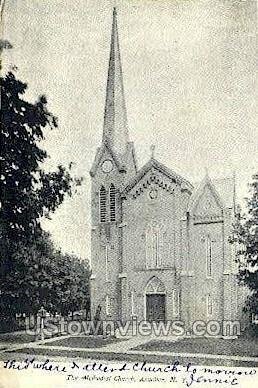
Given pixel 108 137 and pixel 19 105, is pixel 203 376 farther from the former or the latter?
pixel 19 105

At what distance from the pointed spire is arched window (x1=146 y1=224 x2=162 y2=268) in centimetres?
23

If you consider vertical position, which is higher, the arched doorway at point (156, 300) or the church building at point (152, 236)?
the church building at point (152, 236)

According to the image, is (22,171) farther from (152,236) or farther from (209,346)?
(209,346)

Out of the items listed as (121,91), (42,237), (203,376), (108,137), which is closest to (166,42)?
(121,91)

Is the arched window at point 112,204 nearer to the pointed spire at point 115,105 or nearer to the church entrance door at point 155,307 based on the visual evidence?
the pointed spire at point 115,105

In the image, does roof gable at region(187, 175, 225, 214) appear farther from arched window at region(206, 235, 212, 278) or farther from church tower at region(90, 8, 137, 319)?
church tower at region(90, 8, 137, 319)

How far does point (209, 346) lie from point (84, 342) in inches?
13.4

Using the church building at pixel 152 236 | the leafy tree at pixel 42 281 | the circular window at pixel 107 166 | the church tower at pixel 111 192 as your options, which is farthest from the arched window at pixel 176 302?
the circular window at pixel 107 166

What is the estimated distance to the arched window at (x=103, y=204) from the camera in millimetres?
1617

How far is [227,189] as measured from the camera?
4.86ft

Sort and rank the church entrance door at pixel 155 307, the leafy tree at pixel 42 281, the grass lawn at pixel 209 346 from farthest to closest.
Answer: the leafy tree at pixel 42 281, the church entrance door at pixel 155 307, the grass lawn at pixel 209 346

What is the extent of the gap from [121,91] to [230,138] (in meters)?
0.32

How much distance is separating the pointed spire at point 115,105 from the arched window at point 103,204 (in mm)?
112

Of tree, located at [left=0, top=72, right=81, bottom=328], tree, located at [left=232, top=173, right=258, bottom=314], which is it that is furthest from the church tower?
tree, located at [left=232, top=173, right=258, bottom=314]
